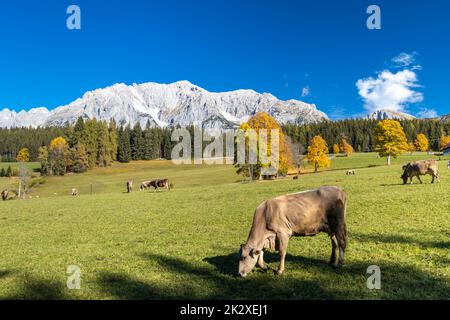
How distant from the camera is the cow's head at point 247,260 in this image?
10.3 metres

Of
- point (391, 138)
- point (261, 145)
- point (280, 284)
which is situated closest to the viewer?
point (280, 284)

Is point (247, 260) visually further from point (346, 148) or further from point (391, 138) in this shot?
point (346, 148)

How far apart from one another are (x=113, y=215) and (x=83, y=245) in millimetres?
10799

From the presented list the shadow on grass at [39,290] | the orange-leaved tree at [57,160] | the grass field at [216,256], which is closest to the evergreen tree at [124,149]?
the orange-leaved tree at [57,160]

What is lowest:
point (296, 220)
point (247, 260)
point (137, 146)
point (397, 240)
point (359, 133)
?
point (397, 240)

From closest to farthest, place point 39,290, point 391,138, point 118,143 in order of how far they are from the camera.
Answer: point 39,290 < point 391,138 < point 118,143

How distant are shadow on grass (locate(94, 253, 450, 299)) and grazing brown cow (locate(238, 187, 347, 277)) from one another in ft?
2.43

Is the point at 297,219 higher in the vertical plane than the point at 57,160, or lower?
lower

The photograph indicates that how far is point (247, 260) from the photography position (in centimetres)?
1034

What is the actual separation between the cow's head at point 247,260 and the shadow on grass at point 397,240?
21.0 feet

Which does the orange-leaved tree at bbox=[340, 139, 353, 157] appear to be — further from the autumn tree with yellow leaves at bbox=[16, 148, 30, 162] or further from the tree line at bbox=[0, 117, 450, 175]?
the autumn tree with yellow leaves at bbox=[16, 148, 30, 162]

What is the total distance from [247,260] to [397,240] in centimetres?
744

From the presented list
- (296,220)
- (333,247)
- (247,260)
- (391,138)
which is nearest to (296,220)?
(296,220)
